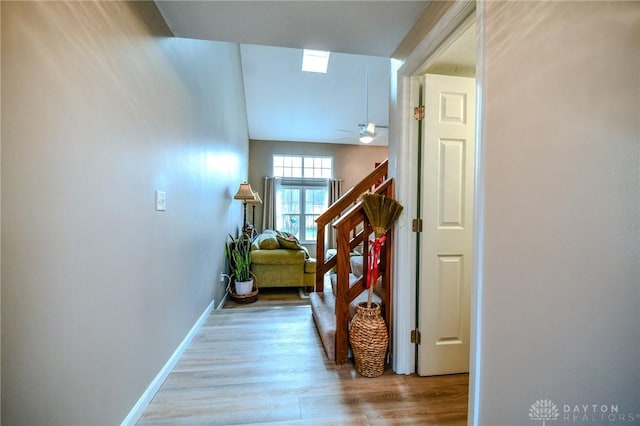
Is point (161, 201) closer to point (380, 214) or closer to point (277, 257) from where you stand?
point (380, 214)

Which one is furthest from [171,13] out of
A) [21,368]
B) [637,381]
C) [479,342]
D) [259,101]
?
[259,101]

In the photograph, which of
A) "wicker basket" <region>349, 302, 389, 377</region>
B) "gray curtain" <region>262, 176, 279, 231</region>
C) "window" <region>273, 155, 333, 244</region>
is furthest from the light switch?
"window" <region>273, 155, 333, 244</region>

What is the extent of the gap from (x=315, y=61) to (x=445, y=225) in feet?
12.9

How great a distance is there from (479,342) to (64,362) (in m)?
1.55

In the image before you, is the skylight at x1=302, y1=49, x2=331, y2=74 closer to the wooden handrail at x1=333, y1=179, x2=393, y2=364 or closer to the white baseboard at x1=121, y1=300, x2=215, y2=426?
the wooden handrail at x1=333, y1=179, x2=393, y2=364

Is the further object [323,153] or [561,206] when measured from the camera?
[323,153]

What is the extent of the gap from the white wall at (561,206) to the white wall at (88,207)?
1.54 meters

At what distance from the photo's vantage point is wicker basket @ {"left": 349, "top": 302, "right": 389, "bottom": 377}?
1745 millimetres

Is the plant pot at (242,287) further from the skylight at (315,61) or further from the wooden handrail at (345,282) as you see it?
the skylight at (315,61)

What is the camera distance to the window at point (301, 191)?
650 cm

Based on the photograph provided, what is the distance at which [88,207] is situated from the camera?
1.04m

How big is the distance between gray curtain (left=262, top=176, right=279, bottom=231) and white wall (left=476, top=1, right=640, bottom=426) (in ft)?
18.1

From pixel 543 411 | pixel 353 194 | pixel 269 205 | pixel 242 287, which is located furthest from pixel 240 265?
pixel 543 411

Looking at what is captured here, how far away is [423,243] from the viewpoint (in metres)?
1.75
